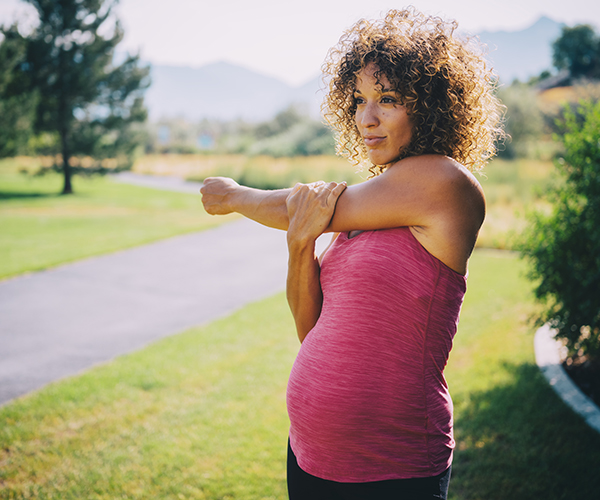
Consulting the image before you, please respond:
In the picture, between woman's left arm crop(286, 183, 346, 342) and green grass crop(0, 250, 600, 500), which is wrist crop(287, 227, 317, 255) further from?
green grass crop(0, 250, 600, 500)

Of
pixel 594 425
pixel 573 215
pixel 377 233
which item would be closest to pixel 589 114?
pixel 573 215

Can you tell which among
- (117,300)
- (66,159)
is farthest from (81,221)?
(66,159)

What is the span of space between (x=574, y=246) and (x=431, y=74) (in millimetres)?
3527

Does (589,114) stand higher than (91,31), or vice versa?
(91,31)

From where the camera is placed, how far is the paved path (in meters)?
5.09

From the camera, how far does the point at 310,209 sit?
4.93 feet

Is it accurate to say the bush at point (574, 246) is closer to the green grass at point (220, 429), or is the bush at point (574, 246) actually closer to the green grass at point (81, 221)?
the green grass at point (220, 429)

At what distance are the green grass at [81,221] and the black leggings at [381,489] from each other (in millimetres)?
8121

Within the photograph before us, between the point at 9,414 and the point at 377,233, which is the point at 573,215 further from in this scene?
the point at 9,414

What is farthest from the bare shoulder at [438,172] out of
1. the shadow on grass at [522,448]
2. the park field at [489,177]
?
the park field at [489,177]

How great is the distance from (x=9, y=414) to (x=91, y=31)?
1959cm

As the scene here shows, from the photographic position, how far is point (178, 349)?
5.34 meters

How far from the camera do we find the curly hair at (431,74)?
4.58ft

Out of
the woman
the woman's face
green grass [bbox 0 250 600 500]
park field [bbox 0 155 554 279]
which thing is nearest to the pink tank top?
the woman
